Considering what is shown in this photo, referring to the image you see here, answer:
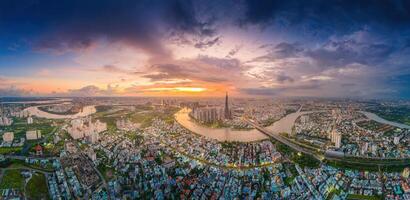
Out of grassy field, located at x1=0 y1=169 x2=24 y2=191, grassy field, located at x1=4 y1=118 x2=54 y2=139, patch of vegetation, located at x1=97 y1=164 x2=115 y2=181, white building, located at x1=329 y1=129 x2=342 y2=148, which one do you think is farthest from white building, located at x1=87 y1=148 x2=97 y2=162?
white building, located at x1=329 y1=129 x2=342 y2=148

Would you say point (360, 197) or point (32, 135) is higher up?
point (32, 135)

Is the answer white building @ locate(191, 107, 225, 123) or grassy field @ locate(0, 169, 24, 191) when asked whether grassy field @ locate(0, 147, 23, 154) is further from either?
white building @ locate(191, 107, 225, 123)

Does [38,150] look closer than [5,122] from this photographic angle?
Yes

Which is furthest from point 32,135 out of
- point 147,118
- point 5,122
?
point 147,118

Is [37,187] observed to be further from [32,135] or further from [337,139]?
[337,139]

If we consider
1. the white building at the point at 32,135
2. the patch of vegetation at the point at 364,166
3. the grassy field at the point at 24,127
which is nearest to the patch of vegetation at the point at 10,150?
the white building at the point at 32,135

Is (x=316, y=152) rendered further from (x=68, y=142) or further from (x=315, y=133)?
(x=68, y=142)

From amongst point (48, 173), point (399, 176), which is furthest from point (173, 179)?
point (399, 176)

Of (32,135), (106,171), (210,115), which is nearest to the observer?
(106,171)
